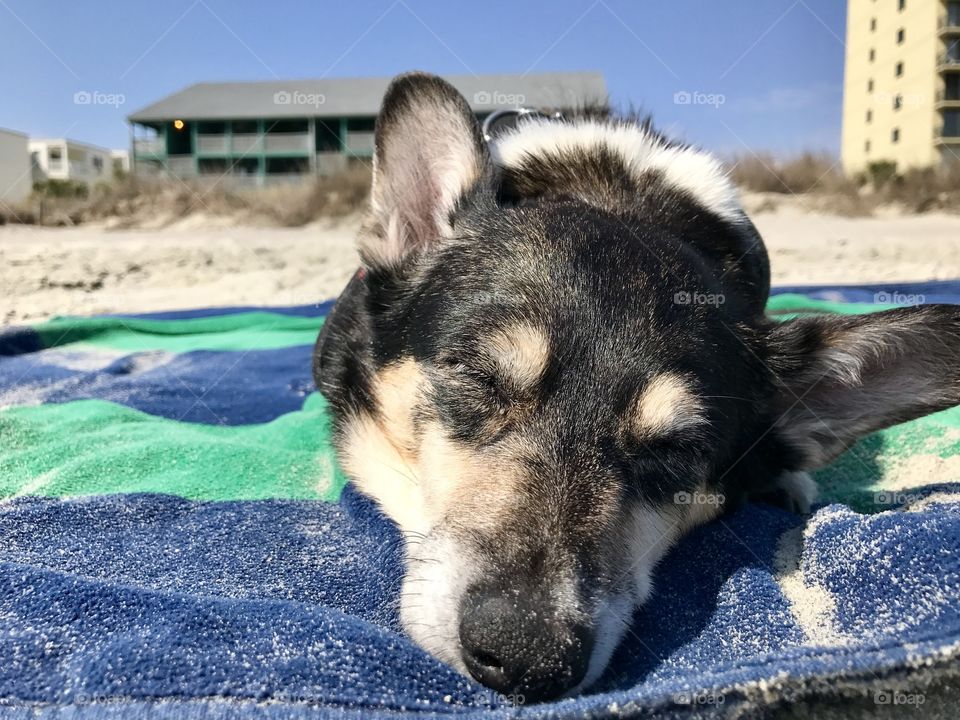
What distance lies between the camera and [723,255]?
3.71 meters

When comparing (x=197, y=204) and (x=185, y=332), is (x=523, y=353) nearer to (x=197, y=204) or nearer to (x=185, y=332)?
(x=185, y=332)

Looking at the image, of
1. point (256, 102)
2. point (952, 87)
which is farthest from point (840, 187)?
point (256, 102)

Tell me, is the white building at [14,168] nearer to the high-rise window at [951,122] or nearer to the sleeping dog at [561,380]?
the sleeping dog at [561,380]

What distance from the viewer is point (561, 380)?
2.50 meters

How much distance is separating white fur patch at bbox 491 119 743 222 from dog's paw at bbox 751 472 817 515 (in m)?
1.43

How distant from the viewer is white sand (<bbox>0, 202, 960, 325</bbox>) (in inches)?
428

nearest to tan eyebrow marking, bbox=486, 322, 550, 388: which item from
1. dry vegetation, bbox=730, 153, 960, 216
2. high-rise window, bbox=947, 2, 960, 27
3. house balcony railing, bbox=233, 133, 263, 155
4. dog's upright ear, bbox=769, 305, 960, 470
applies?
dog's upright ear, bbox=769, 305, 960, 470

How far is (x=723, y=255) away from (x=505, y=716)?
2755 millimetres

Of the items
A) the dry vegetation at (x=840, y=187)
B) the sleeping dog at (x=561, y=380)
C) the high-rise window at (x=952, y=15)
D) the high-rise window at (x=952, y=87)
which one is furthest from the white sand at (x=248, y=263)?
the high-rise window at (x=952, y=87)

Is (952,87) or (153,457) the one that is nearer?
(153,457)

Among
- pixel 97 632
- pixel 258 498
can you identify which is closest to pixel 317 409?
pixel 258 498

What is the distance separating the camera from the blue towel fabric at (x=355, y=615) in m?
1.70

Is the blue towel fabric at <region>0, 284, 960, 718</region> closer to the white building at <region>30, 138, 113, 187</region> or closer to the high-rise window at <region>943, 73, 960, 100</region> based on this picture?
the high-rise window at <region>943, 73, 960, 100</region>

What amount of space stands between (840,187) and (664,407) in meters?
21.6
